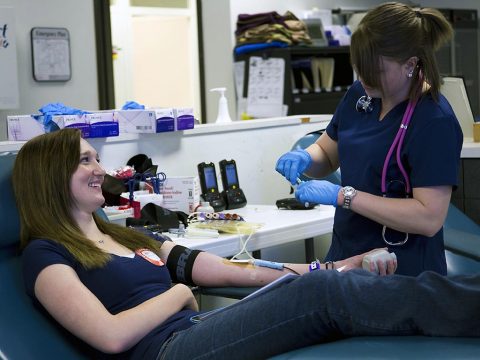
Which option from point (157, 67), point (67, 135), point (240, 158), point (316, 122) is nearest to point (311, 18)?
point (157, 67)

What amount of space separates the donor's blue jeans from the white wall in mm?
3155

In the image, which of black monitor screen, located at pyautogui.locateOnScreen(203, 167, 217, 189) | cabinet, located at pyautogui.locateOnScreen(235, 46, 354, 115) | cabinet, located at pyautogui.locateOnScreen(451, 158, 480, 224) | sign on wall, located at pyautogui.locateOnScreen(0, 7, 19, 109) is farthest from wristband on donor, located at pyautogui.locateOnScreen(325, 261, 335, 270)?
cabinet, located at pyautogui.locateOnScreen(235, 46, 354, 115)

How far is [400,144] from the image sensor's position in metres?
1.89

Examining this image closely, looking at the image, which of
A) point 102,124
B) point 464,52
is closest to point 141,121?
point 102,124

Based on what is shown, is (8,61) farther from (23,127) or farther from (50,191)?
(50,191)

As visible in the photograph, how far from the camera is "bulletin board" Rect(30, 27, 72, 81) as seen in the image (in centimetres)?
463

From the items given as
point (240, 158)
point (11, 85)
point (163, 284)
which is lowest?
point (163, 284)

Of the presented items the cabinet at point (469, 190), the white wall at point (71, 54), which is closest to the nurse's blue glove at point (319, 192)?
the cabinet at point (469, 190)

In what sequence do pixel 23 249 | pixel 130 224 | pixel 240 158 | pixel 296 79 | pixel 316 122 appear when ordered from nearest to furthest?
pixel 23 249 → pixel 130 224 → pixel 240 158 → pixel 316 122 → pixel 296 79

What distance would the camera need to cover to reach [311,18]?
6016 millimetres

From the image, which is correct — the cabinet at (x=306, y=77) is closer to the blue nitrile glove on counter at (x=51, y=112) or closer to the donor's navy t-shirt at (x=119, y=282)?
the blue nitrile glove on counter at (x=51, y=112)

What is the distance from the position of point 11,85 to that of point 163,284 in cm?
273

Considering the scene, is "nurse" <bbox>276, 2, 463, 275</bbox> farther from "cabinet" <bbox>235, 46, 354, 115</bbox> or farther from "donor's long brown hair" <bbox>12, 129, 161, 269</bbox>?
"cabinet" <bbox>235, 46, 354, 115</bbox>

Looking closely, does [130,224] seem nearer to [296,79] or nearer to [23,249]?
[23,249]
